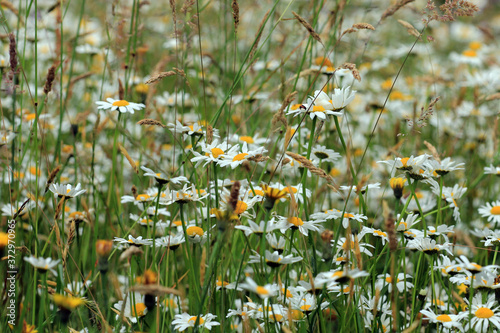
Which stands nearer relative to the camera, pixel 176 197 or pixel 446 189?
pixel 176 197

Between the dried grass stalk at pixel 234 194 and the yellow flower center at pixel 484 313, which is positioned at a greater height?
the dried grass stalk at pixel 234 194

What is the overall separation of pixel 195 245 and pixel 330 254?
1.21 ft

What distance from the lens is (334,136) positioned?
7.82ft

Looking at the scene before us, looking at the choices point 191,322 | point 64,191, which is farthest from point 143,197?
point 191,322

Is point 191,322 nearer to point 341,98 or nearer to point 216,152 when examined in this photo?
point 216,152

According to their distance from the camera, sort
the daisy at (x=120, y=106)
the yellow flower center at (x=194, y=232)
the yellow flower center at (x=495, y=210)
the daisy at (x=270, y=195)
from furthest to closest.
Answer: the yellow flower center at (x=495, y=210), the daisy at (x=120, y=106), the yellow flower center at (x=194, y=232), the daisy at (x=270, y=195)

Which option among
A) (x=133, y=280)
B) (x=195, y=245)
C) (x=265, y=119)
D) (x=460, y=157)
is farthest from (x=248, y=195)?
(x=460, y=157)

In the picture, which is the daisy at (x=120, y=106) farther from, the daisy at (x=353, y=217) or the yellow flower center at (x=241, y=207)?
the daisy at (x=353, y=217)

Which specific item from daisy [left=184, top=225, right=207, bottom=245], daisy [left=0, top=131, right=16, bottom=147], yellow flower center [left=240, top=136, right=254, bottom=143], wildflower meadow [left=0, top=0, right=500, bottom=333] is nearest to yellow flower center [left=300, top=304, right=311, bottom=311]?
wildflower meadow [left=0, top=0, right=500, bottom=333]

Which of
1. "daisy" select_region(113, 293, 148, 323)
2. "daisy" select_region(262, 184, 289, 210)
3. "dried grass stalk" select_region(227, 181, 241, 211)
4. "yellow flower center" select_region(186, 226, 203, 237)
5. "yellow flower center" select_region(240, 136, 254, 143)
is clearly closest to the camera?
"dried grass stalk" select_region(227, 181, 241, 211)

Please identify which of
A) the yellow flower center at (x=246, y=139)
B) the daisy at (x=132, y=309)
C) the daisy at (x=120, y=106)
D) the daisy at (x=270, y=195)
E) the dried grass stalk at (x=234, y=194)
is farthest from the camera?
the yellow flower center at (x=246, y=139)

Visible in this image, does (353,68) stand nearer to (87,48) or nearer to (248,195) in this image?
(248,195)

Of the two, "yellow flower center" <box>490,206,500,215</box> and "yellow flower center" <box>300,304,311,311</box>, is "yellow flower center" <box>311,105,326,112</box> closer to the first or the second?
"yellow flower center" <box>300,304,311,311</box>

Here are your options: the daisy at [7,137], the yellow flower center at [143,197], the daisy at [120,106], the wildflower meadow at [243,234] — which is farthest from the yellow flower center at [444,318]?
the daisy at [7,137]
